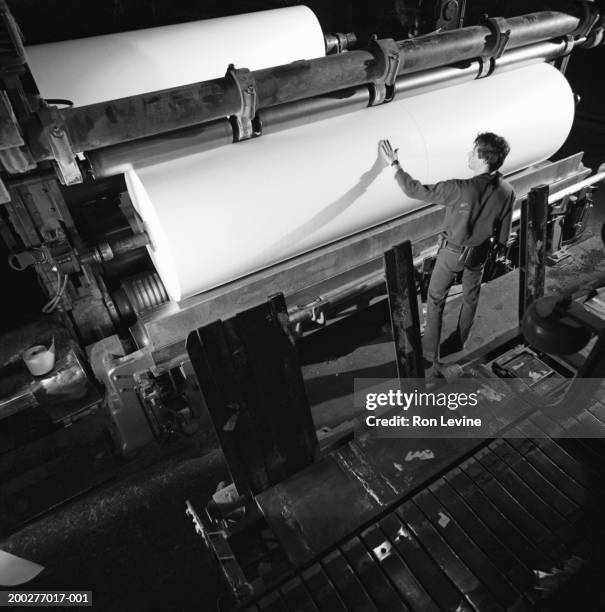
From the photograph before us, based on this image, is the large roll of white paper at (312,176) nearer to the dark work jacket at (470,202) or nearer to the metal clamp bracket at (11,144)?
the dark work jacket at (470,202)

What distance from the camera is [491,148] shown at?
2.34 meters

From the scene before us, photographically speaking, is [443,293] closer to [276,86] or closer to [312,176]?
[312,176]

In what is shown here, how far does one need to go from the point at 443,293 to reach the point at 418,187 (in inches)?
30.5

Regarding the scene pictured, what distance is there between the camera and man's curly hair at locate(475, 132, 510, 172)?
2.32 m

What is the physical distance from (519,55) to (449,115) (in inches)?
32.3

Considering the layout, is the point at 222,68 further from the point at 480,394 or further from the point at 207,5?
the point at 480,394

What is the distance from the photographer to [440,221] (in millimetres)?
2805

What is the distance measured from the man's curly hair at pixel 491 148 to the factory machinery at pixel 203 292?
44 centimetres

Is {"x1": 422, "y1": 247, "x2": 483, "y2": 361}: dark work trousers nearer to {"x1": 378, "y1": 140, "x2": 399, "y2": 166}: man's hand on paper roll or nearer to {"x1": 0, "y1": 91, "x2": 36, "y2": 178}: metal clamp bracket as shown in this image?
{"x1": 378, "y1": 140, "x2": 399, "y2": 166}: man's hand on paper roll

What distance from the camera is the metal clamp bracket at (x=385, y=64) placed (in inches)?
84.3

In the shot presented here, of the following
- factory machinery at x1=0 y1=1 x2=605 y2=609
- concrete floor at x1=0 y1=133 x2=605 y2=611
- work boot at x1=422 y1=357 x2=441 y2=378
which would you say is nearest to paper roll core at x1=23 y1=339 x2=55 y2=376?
factory machinery at x1=0 y1=1 x2=605 y2=609

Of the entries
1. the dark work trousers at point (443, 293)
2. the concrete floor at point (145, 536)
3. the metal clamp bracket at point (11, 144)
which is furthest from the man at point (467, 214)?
the metal clamp bracket at point (11, 144)

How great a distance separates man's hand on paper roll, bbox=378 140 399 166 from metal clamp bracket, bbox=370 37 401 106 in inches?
10.9

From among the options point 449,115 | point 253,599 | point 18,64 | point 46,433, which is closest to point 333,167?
point 449,115
